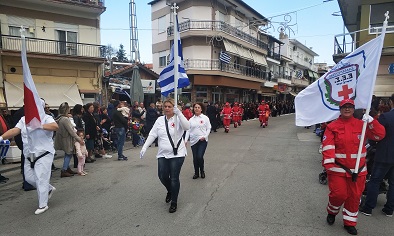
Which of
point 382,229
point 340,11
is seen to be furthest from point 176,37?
point 340,11

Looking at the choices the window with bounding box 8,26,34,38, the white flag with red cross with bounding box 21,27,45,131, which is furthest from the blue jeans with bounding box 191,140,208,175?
the window with bounding box 8,26,34,38

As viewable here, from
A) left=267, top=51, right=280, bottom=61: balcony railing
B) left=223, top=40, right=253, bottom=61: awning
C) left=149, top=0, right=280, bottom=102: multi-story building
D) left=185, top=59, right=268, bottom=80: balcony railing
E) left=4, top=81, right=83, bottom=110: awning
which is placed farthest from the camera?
left=267, top=51, right=280, bottom=61: balcony railing

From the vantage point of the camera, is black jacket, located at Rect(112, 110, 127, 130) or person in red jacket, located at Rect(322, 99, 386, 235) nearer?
person in red jacket, located at Rect(322, 99, 386, 235)

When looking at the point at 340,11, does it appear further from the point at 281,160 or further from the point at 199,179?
the point at 199,179

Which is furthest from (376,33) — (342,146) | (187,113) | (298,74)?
(298,74)

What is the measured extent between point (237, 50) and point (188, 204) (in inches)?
970

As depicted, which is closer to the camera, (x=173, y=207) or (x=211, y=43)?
(x=173, y=207)

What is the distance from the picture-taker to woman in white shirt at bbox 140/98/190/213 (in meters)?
4.55

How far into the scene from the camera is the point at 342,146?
3842 mm

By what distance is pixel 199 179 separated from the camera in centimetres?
646

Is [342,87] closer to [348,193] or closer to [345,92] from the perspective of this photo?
[345,92]

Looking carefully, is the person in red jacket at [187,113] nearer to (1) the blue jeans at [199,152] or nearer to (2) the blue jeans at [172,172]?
(1) the blue jeans at [199,152]

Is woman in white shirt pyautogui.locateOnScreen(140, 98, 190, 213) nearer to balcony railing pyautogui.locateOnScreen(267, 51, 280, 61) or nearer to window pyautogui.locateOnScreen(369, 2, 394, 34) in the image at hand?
window pyautogui.locateOnScreen(369, 2, 394, 34)

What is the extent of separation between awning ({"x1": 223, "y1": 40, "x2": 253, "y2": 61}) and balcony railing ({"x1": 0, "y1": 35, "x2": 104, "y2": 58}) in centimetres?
1179
